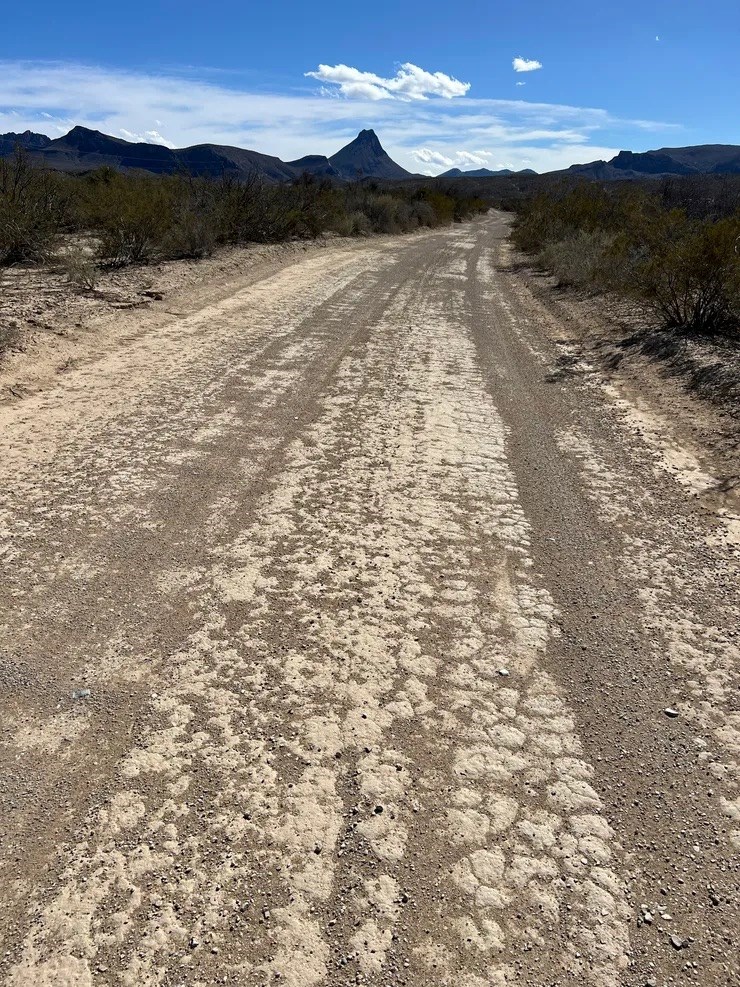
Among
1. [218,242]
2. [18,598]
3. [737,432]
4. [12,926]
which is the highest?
[218,242]

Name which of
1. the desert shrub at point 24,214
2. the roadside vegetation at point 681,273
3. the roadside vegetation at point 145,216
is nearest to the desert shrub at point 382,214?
the roadside vegetation at point 145,216

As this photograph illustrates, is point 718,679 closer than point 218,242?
Yes

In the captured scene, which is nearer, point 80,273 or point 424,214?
point 80,273

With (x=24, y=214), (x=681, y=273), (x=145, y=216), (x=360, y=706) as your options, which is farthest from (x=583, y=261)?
(x=360, y=706)

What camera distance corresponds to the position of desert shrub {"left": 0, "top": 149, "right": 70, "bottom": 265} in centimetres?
1352

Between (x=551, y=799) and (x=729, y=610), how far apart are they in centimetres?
193

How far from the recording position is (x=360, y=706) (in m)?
3.04

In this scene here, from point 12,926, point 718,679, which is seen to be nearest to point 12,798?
point 12,926

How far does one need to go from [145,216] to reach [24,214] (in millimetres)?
2466

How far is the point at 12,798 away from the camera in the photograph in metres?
2.53

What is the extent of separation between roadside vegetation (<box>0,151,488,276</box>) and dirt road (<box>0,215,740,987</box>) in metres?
9.25

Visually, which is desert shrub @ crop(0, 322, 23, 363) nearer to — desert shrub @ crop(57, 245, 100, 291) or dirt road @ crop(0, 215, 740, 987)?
dirt road @ crop(0, 215, 740, 987)

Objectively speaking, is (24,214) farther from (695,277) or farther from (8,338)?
(695,277)

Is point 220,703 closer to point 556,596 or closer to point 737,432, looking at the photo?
point 556,596
